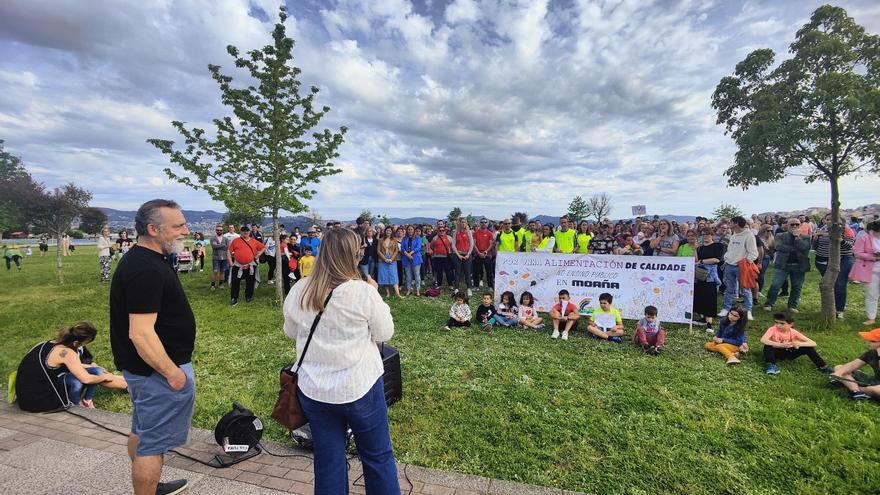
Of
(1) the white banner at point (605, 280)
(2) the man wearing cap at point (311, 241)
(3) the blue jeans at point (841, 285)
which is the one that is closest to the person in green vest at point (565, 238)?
(1) the white banner at point (605, 280)

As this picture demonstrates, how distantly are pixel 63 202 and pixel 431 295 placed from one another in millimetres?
16498

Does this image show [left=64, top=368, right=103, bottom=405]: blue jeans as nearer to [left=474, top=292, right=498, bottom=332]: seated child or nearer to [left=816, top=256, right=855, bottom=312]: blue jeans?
[left=474, top=292, right=498, bottom=332]: seated child

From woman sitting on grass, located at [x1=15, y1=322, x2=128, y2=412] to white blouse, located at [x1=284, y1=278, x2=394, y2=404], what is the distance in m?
3.99

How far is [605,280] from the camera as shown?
7836 millimetres

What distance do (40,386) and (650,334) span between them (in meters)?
8.33

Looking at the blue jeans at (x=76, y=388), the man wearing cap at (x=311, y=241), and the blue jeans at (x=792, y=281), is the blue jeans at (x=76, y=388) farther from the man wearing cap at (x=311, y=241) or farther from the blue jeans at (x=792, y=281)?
the blue jeans at (x=792, y=281)

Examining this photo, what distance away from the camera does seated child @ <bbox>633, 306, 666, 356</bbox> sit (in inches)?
241

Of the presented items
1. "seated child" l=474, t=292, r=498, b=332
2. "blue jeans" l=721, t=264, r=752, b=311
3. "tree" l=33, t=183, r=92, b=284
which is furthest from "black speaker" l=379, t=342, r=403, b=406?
"tree" l=33, t=183, r=92, b=284


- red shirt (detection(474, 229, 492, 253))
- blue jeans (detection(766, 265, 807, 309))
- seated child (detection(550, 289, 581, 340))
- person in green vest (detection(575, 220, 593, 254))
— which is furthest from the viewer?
red shirt (detection(474, 229, 492, 253))

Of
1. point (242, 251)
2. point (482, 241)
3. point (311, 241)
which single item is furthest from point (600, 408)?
point (311, 241)

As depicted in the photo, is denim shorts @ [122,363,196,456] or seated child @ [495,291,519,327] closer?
denim shorts @ [122,363,196,456]

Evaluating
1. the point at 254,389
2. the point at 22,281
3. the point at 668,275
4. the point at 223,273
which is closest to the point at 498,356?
the point at 254,389

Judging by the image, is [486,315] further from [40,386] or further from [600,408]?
[40,386]

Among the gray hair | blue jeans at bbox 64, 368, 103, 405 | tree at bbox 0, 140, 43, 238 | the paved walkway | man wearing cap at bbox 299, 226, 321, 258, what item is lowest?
the paved walkway
